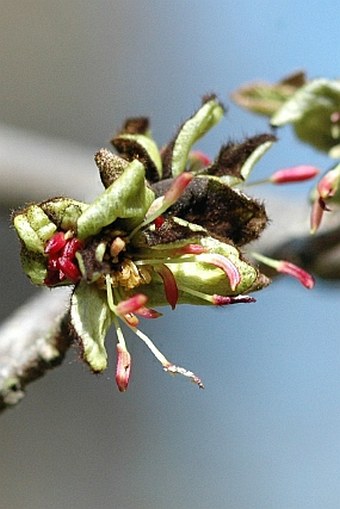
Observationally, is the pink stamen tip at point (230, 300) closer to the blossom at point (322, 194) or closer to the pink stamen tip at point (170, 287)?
the pink stamen tip at point (170, 287)

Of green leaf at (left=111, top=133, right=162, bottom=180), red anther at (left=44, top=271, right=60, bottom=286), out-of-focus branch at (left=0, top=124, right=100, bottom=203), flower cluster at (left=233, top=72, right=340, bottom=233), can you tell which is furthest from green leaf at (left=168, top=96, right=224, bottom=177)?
out-of-focus branch at (left=0, top=124, right=100, bottom=203)

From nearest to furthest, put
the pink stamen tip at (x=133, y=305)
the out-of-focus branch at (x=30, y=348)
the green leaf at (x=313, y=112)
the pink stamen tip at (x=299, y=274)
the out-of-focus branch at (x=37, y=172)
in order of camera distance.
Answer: the pink stamen tip at (x=133, y=305)
the pink stamen tip at (x=299, y=274)
the out-of-focus branch at (x=30, y=348)
the green leaf at (x=313, y=112)
the out-of-focus branch at (x=37, y=172)

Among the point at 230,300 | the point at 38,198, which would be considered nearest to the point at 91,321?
the point at 230,300

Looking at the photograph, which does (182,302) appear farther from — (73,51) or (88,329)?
(73,51)

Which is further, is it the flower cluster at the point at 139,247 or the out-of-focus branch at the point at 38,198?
the out-of-focus branch at the point at 38,198

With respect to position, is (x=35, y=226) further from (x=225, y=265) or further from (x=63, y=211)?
→ (x=225, y=265)

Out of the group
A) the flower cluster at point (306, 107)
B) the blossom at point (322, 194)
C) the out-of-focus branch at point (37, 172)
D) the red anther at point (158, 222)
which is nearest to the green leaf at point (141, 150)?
the red anther at point (158, 222)
